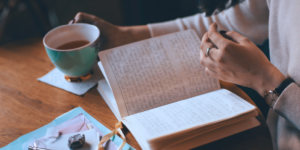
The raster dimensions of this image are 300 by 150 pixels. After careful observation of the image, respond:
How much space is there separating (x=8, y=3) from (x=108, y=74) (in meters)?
1.63

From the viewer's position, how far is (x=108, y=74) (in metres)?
0.54

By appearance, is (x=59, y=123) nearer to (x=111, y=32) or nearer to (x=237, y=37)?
(x=111, y=32)

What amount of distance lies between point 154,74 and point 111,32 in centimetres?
27

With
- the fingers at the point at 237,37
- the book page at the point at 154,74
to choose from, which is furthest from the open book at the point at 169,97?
the fingers at the point at 237,37

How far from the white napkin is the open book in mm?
54

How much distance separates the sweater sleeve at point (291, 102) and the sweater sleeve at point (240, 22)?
0.36 m

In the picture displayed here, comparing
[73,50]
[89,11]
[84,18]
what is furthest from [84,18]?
[89,11]

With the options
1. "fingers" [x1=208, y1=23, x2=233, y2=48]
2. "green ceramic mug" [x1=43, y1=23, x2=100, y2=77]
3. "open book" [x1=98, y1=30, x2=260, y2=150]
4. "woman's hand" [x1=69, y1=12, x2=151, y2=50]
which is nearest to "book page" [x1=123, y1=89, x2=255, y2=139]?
"open book" [x1=98, y1=30, x2=260, y2=150]

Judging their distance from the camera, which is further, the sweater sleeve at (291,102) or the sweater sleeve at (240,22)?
the sweater sleeve at (240,22)

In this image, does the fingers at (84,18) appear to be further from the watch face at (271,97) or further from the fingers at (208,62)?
the watch face at (271,97)

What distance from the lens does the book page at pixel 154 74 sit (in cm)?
52

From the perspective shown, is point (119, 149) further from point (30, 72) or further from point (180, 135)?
point (30, 72)

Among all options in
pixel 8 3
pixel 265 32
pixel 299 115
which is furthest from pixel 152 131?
pixel 8 3

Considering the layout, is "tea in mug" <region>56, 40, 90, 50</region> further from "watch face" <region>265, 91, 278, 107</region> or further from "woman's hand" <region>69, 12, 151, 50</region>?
"watch face" <region>265, 91, 278, 107</region>
